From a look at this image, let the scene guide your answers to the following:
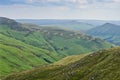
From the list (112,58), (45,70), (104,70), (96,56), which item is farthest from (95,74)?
(45,70)

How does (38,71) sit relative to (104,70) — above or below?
below

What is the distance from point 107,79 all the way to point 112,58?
115 feet

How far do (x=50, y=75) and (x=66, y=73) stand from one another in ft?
57.2

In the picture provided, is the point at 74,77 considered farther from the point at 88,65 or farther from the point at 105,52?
the point at 105,52

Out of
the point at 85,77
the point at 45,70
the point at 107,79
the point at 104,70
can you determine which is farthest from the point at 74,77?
the point at 45,70

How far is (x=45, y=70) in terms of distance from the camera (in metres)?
196

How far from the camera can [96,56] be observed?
173625 mm

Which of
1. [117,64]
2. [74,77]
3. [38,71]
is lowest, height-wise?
[38,71]

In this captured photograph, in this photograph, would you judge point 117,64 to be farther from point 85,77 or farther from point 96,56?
point 96,56

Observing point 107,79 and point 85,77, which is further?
point 85,77

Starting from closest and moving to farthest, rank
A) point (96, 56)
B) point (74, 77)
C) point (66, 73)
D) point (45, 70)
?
point (74, 77) < point (66, 73) < point (96, 56) < point (45, 70)

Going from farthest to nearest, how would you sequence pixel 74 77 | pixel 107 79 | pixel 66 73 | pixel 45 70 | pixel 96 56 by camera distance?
pixel 45 70, pixel 96 56, pixel 66 73, pixel 74 77, pixel 107 79

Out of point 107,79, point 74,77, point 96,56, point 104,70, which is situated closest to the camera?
point 107,79

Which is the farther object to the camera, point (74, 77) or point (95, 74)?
point (74, 77)
